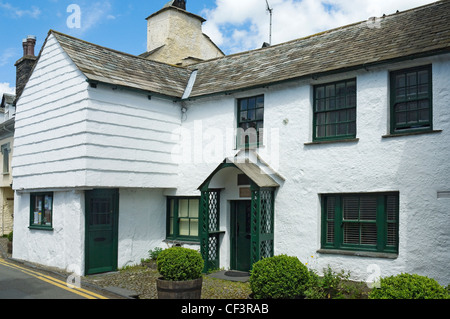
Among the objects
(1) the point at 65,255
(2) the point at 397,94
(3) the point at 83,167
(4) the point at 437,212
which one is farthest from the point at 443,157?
(1) the point at 65,255

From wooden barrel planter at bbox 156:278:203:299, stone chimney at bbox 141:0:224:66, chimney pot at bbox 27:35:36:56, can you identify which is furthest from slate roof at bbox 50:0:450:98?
stone chimney at bbox 141:0:224:66

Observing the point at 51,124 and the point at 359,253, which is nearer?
the point at 359,253

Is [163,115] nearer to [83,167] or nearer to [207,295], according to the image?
[83,167]

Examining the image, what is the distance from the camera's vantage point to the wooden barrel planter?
30.2 ft

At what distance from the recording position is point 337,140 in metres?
11.2

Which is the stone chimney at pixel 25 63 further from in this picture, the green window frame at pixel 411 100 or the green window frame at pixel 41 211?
the green window frame at pixel 411 100

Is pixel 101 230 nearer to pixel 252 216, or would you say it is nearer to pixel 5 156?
pixel 252 216

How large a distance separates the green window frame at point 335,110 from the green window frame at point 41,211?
885 cm

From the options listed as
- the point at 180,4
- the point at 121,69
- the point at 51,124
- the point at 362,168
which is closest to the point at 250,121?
the point at 362,168

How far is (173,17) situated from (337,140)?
1845 centimetres

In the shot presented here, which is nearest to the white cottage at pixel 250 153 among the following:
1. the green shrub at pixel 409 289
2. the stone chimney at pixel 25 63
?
the green shrub at pixel 409 289

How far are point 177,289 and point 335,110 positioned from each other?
601 centimetres

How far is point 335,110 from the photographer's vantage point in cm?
1157

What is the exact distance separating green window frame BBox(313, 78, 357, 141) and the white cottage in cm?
4
